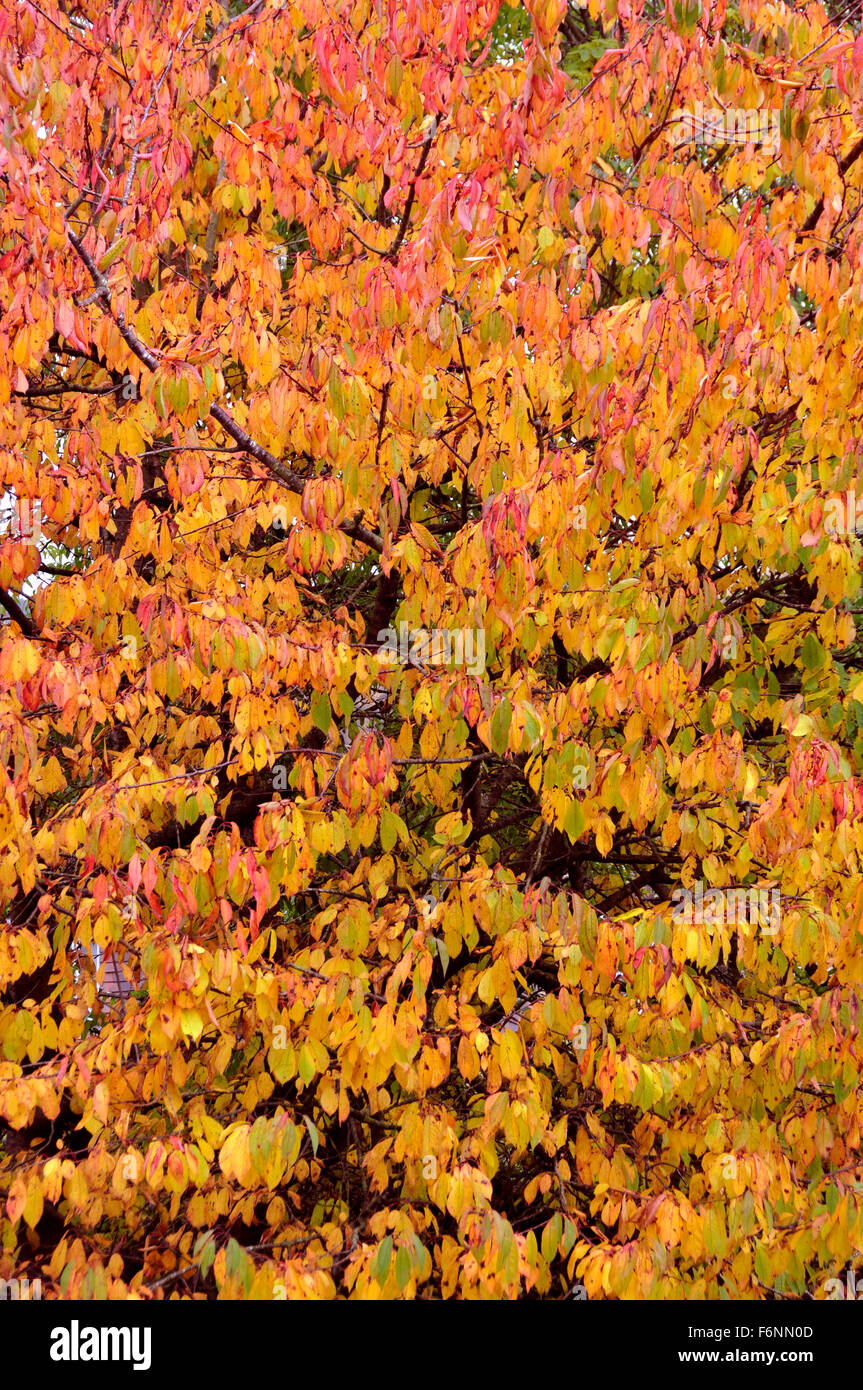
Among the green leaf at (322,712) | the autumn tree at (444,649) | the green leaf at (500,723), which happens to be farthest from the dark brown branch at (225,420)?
the green leaf at (500,723)

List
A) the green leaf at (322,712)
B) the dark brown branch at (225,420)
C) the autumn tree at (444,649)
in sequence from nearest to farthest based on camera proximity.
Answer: the autumn tree at (444,649) → the dark brown branch at (225,420) → the green leaf at (322,712)

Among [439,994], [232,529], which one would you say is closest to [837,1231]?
[439,994]

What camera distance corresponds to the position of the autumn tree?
12.3 ft

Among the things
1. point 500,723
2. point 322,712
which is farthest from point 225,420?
point 500,723

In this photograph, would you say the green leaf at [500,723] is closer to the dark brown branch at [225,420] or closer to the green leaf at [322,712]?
the green leaf at [322,712]

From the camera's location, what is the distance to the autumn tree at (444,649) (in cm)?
376

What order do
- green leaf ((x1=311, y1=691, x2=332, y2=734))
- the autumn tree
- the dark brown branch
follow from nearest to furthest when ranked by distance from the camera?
the autumn tree, the dark brown branch, green leaf ((x1=311, y1=691, x2=332, y2=734))

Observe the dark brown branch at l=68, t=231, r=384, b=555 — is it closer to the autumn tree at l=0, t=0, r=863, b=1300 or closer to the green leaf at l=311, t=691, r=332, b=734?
the autumn tree at l=0, t=0, r=863, b=1300

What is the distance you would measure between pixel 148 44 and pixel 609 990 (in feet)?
14.7

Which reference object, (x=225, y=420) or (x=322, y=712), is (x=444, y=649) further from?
(x=225, y=420)

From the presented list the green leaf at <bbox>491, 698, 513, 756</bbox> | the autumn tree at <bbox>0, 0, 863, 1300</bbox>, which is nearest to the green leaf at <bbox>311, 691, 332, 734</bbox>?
the autumn tree at <bbox>0, 0, 863, 1300</bbox>

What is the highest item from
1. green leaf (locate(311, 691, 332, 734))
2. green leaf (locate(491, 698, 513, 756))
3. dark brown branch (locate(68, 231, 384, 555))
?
dark brown branch (locate(68, 231, 384, 555))

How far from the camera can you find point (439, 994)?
432 centimetres

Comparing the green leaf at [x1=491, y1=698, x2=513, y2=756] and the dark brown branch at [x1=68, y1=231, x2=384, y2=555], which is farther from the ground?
the dark brown branch at [x1=68, y1=231, x2=384, y2=555]
